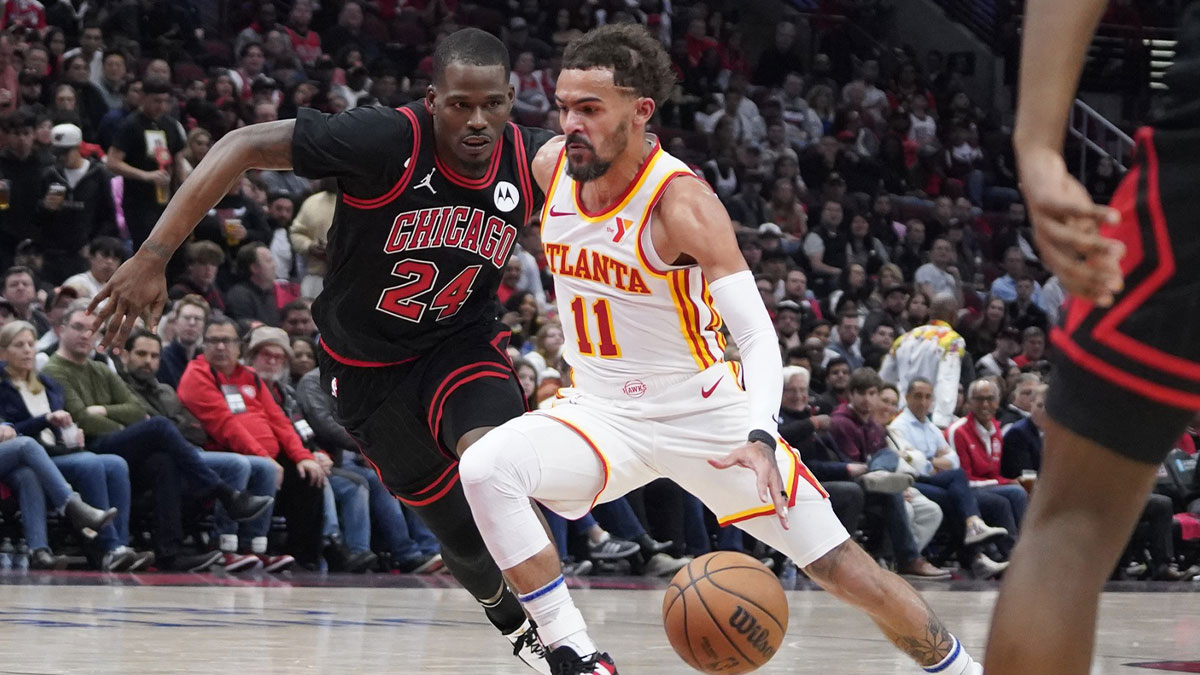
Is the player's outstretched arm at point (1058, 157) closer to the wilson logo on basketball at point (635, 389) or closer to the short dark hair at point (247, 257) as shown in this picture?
the wilson logo on basketball at point (635, 389)

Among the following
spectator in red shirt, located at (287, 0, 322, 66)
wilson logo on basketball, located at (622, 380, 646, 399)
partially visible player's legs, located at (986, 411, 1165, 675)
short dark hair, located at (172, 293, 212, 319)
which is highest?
partially visible player's legs, located at (986, 411, 1165, 675)

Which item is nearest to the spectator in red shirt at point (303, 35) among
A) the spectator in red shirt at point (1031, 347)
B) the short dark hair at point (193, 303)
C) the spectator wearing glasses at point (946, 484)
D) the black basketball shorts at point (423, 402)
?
the short dark hair at point (193, 303)

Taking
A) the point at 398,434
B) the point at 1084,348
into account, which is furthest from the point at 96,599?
the point at 1084,348

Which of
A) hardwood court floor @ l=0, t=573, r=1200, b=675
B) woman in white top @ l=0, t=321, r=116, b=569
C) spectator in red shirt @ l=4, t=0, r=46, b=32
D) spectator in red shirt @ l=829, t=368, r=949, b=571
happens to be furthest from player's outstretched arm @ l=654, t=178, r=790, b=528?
spectator in red shirt @ l=4, t=0, r=46, b=32

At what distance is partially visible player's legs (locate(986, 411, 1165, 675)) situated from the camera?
229cm

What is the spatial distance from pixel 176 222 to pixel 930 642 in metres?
2.60

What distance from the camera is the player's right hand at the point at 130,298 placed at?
183 inches

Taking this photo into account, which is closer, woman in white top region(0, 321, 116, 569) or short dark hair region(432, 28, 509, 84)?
short dark hair region(432, 28, 509, 84)

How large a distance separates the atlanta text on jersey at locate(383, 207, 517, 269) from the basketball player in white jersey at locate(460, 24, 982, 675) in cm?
40

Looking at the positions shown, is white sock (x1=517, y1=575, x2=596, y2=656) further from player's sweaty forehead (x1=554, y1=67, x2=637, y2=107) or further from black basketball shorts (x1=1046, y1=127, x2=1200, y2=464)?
black basketball shorts (x1=1046, y1=127, x2=1200, y2=464)

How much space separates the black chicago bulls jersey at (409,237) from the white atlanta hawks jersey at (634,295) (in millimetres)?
619

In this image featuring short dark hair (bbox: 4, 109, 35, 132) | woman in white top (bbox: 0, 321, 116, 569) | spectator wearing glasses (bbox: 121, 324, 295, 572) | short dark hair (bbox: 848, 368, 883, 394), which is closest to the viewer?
woman in white top (bbox: 0, 321, 116, 569)

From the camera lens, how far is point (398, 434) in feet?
18.8

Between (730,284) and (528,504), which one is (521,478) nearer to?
(528,504)
